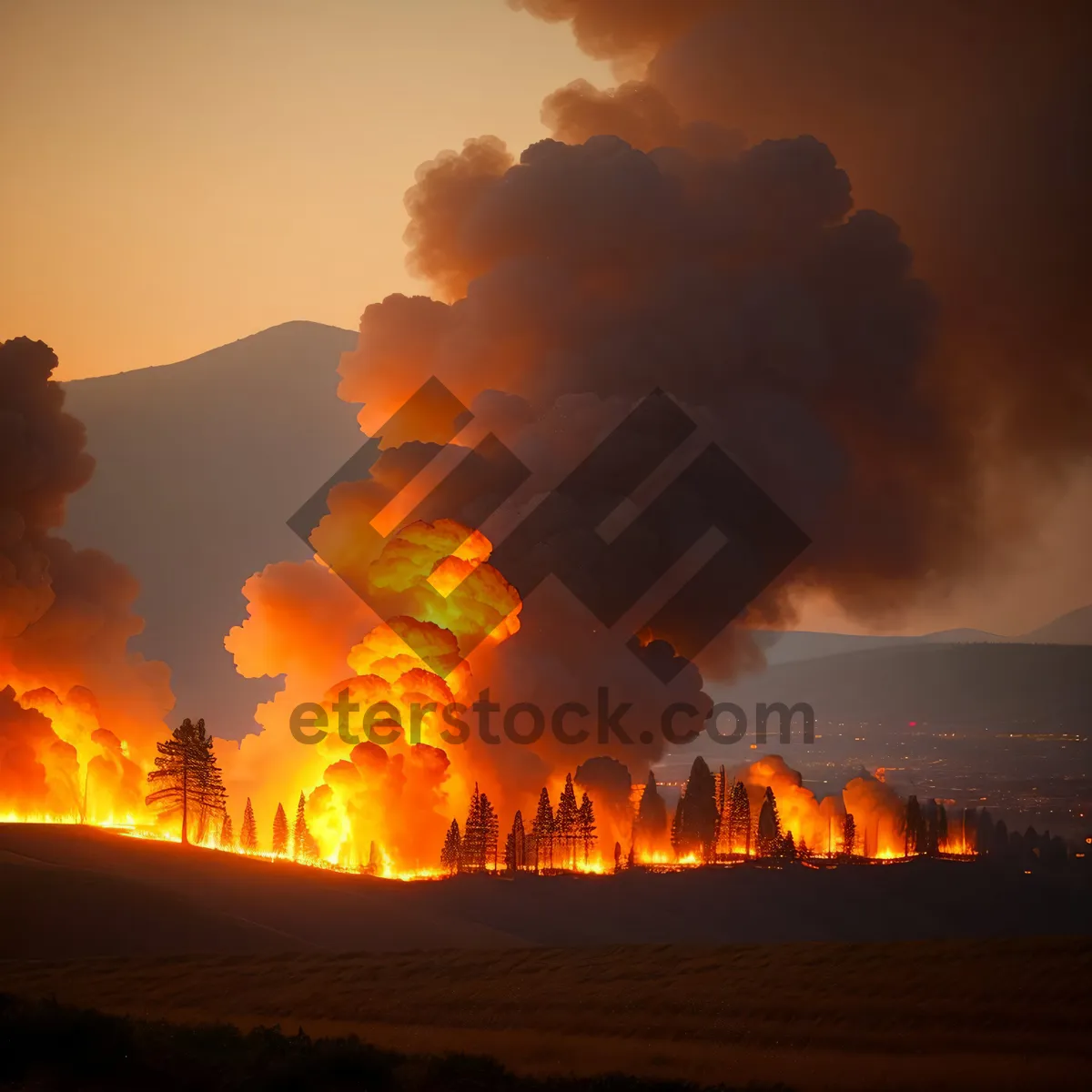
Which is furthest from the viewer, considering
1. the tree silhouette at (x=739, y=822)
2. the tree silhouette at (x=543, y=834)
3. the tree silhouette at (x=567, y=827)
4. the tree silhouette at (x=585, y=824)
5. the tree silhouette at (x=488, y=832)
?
the tree silhouette at (x=739, y=822)

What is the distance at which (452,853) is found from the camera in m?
94.3

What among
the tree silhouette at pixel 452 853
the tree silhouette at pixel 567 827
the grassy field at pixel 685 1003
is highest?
the tree silhouette at pixel 567 827

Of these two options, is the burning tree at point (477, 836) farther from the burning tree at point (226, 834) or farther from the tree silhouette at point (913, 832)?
the tree silhouette at point (913, 832)

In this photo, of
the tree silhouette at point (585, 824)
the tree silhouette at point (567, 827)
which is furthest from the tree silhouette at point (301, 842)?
the tree silhouette at point (585, 824)

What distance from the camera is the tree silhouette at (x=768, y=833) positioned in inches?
4331

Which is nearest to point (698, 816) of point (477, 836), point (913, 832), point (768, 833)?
point (768, 833)

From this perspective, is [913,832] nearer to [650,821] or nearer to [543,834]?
[650,821]

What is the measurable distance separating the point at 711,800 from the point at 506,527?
23637 mm

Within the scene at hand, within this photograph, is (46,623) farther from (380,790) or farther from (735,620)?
(735,620)

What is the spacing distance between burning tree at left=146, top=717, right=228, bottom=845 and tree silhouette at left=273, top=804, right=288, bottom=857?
335 centimetres

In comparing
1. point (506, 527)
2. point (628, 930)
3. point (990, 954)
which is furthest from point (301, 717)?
point (990, 954)

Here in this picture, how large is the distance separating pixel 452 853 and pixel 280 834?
33.4ft

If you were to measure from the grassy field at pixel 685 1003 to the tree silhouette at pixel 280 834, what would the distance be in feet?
92.9

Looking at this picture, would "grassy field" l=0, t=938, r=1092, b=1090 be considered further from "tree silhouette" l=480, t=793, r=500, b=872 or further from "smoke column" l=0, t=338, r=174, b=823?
"smoke column" l=0, t=338, r=174, b=823
